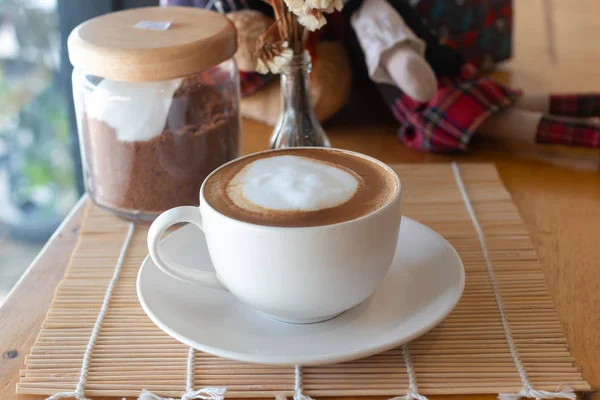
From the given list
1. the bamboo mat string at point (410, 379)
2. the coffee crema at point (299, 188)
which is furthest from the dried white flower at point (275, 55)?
the bamboo mat string at point (410, 379)

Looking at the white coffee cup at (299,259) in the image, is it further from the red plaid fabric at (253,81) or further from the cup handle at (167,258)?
the red plaid fabric at (253,81)

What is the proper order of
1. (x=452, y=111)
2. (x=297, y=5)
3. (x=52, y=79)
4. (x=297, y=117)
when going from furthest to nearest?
(x=52, y=79)
(x=452, y=111)
(x=297, y=117)
(x=297, y=5)

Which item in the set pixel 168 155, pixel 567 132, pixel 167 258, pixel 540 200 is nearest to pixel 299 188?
pixel 167 258

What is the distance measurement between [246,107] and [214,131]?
265 mm

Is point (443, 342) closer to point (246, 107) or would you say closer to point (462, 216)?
point (462, 216)

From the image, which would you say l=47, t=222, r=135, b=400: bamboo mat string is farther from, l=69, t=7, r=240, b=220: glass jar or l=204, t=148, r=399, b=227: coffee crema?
l=204, t=148, r=399, b=227: coffee crema

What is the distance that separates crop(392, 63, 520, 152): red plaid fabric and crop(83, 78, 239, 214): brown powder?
0.91 ft

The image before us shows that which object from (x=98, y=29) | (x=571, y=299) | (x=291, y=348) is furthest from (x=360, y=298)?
(x=98, y=29)

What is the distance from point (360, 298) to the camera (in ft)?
1.62

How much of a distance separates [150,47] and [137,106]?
0.20 ft

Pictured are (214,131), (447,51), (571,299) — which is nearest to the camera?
(571,299)

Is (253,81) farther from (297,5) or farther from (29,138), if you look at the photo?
(29,138)

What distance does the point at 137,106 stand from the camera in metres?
0.66

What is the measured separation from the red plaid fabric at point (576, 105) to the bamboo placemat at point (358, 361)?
1.05ft
